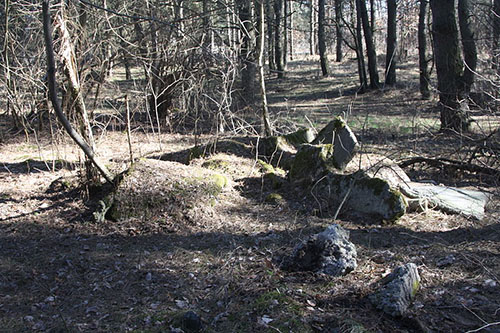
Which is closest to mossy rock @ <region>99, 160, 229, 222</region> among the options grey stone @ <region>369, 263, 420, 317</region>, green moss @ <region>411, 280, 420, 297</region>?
grey stone @ <region>369, 263, 420, 317</region>

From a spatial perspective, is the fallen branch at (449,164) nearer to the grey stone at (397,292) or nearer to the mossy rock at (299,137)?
the mossy rock at (299,137)

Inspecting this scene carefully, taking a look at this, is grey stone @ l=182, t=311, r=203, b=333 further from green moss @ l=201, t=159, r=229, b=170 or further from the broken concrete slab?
green moss @ l=201, t=159, r=229, b=170

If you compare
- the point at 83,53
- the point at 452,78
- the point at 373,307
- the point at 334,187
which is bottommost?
the point at 373,307

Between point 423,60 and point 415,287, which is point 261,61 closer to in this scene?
point 415,287

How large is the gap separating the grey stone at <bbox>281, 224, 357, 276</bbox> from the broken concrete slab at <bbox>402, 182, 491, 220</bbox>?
1943mm

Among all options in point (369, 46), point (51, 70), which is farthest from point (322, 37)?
point (51, 70)

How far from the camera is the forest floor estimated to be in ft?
12.8

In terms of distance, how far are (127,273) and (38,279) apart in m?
0.94

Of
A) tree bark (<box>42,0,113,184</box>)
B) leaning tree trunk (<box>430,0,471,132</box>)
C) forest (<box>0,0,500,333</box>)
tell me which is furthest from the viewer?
leaning tree trunk (<box>430,0,471,132</box>)

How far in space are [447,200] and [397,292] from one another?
9.42ft

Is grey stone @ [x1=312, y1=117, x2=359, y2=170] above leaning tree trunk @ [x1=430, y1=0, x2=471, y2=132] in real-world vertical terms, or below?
below

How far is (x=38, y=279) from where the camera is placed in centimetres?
473

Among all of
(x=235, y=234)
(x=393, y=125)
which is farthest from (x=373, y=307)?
(x=393, y=125)

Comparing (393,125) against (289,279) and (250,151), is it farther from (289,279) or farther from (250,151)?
(289,279)
